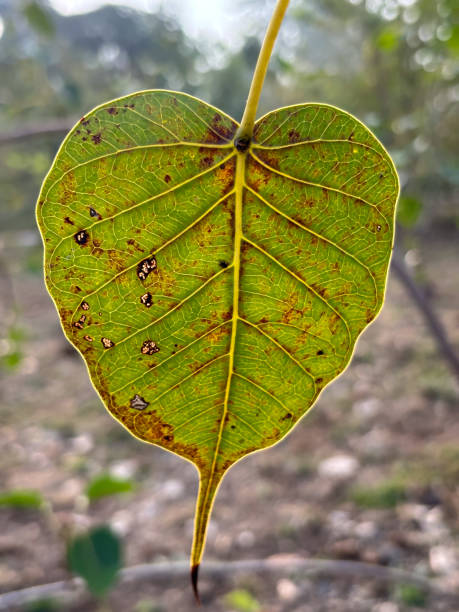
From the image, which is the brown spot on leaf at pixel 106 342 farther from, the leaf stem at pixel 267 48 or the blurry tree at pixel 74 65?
the blurry tree at pixel 74 65

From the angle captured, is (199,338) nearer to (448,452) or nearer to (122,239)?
(122,239)

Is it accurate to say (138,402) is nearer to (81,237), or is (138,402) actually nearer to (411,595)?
(81,237)

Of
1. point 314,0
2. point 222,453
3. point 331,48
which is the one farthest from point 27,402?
point 331,48

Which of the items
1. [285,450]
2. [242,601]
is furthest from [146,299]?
[285,450]

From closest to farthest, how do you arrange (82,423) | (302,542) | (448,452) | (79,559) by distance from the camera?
(79,559)
(302,542)
(448,452)
(82,423)

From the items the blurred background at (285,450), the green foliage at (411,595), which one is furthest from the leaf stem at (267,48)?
the green foliage at (411,595)

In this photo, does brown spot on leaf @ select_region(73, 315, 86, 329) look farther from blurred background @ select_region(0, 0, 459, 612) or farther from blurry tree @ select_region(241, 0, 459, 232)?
blurry tree @ select_region(241, 0, 459, 232)
